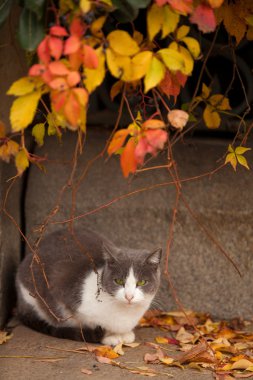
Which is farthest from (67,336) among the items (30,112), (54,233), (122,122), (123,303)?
(30,112)

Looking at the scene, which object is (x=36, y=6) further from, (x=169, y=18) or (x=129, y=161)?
(x=129, y=161)

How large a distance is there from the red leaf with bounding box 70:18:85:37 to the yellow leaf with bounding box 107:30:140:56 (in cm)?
11

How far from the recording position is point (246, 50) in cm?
406

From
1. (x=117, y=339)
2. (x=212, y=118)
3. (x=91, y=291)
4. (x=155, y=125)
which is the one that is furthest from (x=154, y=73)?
(x=117, y=339)

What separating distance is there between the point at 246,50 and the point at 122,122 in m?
0.82

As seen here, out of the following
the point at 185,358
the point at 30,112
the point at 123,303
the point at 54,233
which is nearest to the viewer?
the point at 30,112

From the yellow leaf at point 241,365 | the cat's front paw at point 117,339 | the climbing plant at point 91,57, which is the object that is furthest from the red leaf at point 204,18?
the cat's front paw at point 117,339

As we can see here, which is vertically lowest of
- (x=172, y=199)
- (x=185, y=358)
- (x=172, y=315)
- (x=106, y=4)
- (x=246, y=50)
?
(x=172, y=315)

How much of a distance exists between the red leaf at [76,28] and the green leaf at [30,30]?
19 cm

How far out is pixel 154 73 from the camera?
2279mm

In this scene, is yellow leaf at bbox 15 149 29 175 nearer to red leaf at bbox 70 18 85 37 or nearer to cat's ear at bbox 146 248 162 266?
red leaf at bbox 70 18 85 37

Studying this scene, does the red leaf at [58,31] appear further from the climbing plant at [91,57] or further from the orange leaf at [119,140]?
the orange leaf at [119,140]

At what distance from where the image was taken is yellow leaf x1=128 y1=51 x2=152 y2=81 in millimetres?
2281

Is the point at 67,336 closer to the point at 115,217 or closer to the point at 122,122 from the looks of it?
the point at 115,217
